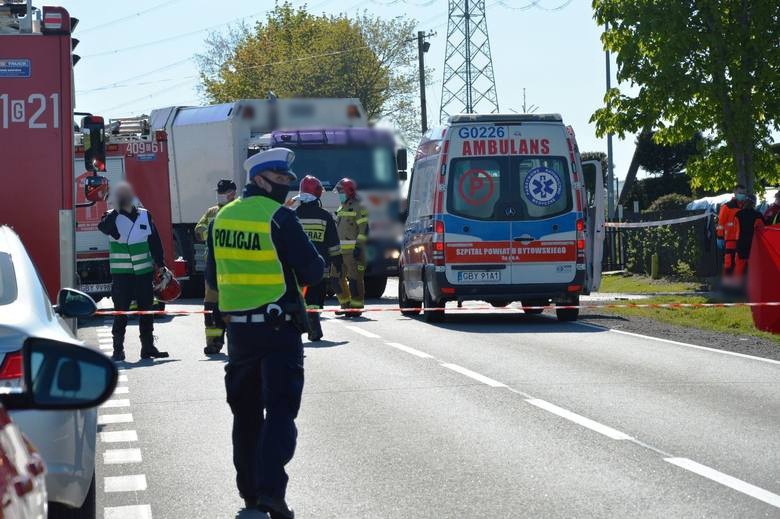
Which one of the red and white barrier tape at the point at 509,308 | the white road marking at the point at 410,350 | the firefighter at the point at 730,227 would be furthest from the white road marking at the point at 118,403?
the firefighter at the point at 730,227

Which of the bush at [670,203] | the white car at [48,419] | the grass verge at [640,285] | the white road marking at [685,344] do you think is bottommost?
the white road marking at [685,344]

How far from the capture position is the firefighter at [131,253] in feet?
49.2

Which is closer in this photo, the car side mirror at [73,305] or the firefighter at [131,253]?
the car side mirror at [73,305]

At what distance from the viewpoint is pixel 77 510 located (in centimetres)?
595

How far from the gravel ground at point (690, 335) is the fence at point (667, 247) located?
26.4 ft

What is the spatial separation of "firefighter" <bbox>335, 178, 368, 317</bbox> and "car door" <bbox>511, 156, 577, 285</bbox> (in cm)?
251

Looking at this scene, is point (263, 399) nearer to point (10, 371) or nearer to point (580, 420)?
point (10, 371)

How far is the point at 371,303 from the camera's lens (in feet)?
87.8

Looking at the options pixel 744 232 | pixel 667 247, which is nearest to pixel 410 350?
pixel 744 232

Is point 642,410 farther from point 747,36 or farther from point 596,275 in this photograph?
point 747,36

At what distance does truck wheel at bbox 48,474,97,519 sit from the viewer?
5.79 m

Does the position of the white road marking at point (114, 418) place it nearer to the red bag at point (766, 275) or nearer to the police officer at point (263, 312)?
the police officer at point (263, 312)

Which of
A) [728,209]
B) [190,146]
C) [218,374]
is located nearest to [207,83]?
[190,146]

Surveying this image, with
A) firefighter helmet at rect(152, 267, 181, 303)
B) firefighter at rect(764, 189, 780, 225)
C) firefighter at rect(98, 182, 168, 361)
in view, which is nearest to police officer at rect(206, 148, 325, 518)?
firefighter at rect(98, 182, 168, 361)
